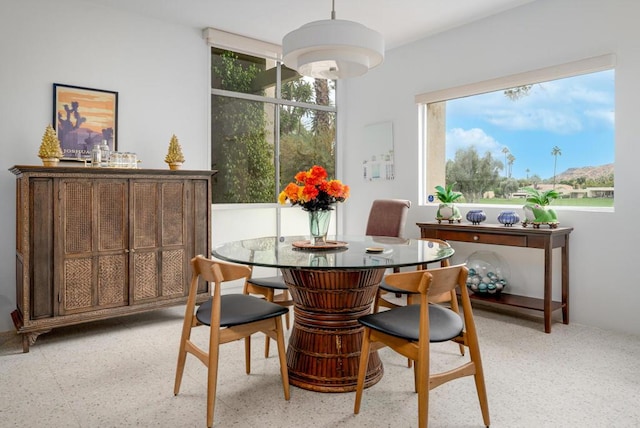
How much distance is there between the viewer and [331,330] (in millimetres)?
2439

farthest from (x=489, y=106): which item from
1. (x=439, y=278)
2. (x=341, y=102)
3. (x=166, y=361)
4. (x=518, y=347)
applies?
(x=166, y=361)

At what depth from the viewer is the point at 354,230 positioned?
5707mm

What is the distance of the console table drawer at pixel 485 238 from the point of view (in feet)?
11.6

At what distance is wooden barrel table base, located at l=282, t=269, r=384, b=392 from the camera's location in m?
2.41

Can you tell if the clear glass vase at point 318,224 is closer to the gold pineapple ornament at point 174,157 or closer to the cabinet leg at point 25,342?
the gold pineapple ornament at point 174,157

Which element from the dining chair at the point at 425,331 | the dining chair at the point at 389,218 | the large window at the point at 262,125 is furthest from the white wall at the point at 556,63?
the dining chair at the point at 425,331

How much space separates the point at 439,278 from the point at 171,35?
379 cm

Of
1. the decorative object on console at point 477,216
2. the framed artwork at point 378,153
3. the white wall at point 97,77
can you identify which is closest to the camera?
the white wall at point 97,77

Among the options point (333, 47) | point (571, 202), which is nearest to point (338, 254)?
point (333, 47)

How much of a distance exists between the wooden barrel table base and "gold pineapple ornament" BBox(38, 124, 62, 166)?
2137 mm

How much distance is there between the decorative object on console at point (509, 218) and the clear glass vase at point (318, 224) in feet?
5.99

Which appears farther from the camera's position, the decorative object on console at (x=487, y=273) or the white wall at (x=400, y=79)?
the decorative object on console at (x=487, y=273)

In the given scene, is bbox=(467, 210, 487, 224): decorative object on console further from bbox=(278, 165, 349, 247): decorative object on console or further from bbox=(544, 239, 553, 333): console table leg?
bbox=(278, 165, 349, 247): decorative object on console

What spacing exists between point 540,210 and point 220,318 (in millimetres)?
2773
